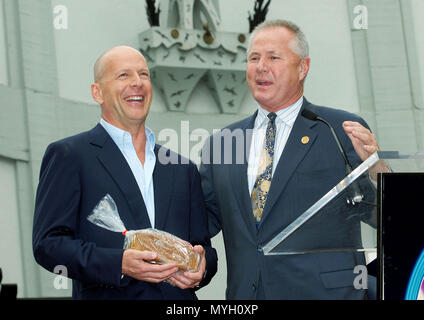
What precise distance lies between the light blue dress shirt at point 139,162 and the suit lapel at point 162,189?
0.01 meters

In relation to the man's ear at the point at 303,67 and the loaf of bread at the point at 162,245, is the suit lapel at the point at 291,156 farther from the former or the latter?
the loaf of bread at the point at 162,245

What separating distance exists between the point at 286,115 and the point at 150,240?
0.85 meters

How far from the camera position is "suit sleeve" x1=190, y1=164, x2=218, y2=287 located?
2.82 m

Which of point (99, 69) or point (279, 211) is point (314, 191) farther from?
point (99, 69)

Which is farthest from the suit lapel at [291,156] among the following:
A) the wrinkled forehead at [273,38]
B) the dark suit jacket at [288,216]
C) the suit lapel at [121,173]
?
the suit lapel at [121,173]

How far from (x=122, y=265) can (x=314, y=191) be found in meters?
0.72

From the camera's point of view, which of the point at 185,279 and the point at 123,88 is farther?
the point at 123,88

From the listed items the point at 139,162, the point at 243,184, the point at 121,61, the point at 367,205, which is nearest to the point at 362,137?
the point at 367,205

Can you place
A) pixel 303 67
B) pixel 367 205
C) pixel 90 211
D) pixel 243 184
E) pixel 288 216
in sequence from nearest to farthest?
pixel 367 205 → pixel 90 211 → pixel 288 216 → pixel 243 184 → pixel 303 67

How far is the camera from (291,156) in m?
2.87

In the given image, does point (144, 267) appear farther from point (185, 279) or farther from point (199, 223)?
point (199, 223)
